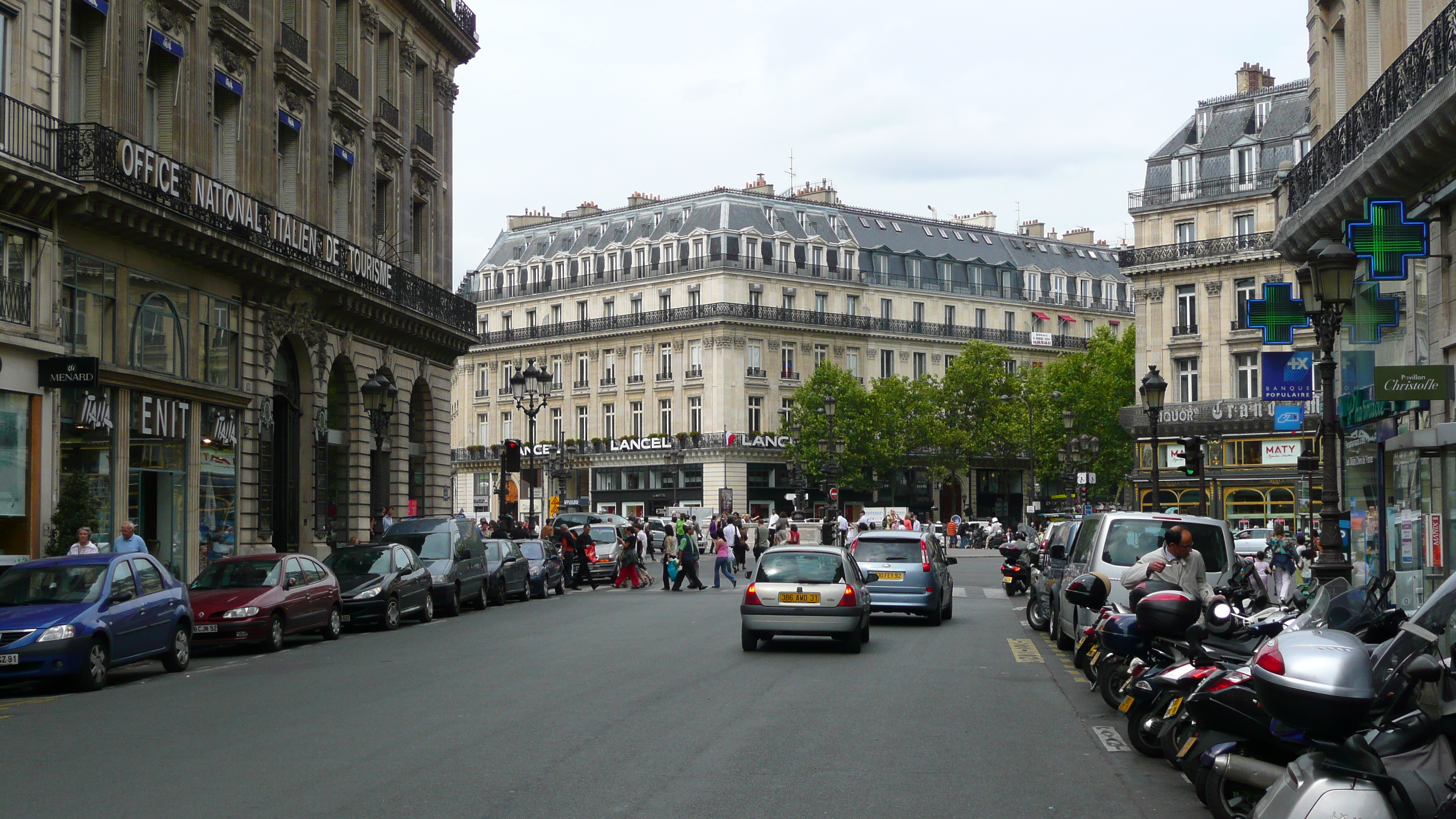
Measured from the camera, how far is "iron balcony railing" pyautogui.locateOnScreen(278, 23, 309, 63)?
33.9m

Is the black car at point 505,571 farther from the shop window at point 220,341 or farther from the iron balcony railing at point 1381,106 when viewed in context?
the iron balcony railing at point 1381,106

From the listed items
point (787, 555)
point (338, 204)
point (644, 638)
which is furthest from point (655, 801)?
point (338, 204)

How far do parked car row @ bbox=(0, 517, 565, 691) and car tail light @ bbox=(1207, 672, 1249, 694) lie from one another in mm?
12114

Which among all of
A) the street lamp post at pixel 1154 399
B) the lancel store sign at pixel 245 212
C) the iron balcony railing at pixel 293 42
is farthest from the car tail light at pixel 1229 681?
the iron balcony railing at pixel 293 42

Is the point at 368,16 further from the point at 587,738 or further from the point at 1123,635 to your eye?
the point at 1123,635

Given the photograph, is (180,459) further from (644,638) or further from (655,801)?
(655,801)

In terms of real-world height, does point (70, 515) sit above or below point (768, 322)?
below

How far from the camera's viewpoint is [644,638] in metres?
21.9

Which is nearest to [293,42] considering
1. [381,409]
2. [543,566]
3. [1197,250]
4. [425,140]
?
[381,409]

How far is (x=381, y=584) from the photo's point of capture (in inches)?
984

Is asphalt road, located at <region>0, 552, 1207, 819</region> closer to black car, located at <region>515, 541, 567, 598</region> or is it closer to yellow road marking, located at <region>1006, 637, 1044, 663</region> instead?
yellow road marking, located at <region>1006, 637, 1044, 663</region>

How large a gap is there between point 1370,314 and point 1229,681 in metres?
16.0

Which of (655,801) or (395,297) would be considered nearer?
(655,801)

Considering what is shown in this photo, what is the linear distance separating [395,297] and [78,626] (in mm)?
23724
